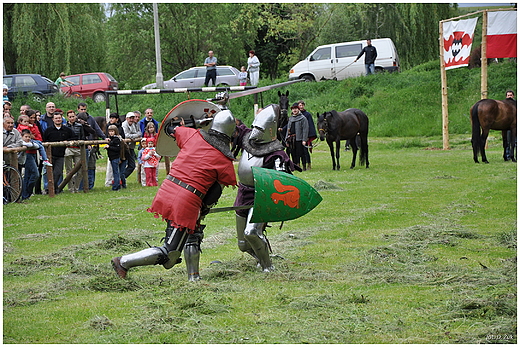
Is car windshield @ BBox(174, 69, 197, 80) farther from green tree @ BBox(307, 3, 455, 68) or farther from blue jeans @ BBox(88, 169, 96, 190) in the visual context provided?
blue jeans @ BBox(88, 169, 96, 190)

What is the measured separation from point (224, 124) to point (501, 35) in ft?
53.2

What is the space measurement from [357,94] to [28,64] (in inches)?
584

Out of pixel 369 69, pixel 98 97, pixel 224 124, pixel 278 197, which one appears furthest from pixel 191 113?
pixel 98 97

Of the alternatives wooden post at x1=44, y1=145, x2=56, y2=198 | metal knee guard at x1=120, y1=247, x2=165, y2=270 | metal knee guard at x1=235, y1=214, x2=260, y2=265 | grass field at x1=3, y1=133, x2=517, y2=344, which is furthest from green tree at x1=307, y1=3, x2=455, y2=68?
metal knee guard at x1=120, y1=247, x2=165, y2=270

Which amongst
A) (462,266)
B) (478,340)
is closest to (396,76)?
(462,266)

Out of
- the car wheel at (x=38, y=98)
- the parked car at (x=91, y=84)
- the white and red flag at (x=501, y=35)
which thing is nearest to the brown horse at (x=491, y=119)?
the white and red flag at (x=501, y=35)

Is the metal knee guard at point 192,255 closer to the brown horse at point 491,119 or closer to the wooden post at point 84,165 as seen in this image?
the wooden post at point 84,165

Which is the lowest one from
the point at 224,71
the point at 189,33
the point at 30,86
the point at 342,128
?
the point at 342,128

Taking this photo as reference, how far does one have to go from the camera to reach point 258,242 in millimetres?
6926

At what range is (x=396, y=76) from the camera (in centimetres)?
3116

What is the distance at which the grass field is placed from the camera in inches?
194

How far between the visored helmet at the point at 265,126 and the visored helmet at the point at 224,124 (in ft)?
1.64

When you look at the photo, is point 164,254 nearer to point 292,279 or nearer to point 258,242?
point 258,242

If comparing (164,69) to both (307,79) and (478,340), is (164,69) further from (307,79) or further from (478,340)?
(478,340)
